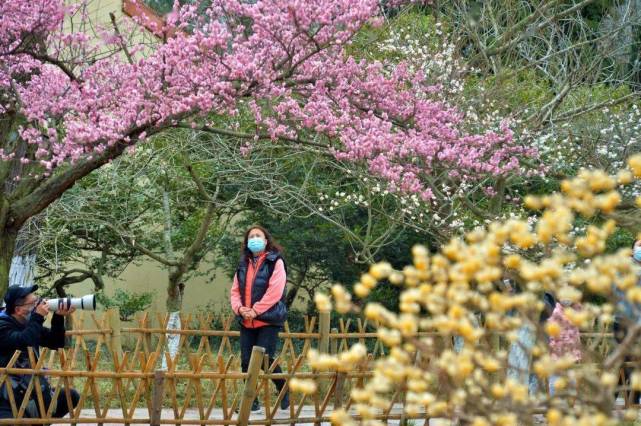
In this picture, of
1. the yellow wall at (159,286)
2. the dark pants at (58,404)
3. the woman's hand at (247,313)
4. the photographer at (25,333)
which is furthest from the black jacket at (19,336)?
the yellow wall at (159,286)

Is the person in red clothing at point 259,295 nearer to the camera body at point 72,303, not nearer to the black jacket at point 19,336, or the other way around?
the camera body at point 72,303

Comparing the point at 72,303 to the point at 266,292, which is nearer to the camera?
the point at 72,303

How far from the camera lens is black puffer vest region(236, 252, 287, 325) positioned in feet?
30.2

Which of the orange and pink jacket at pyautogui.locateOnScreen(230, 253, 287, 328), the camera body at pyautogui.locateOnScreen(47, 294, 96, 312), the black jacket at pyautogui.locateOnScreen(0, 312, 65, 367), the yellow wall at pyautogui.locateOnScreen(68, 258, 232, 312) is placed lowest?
the black jacket at pyautogui.locateOnScreen(0, 312, 65, 367)

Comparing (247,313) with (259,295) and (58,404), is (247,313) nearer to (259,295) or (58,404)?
(259,295)

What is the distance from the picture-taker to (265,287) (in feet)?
30.5

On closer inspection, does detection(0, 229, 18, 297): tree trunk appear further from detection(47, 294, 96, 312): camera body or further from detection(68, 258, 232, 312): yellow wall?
detection(68, 258, 232, 312): yellow wall

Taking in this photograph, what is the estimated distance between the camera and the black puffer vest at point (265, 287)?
30.2 ft

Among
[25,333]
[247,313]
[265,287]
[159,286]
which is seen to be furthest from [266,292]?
[159,286]

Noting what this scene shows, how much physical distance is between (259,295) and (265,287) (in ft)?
0.28

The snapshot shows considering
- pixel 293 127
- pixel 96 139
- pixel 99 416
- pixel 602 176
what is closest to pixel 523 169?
pixel 293 127

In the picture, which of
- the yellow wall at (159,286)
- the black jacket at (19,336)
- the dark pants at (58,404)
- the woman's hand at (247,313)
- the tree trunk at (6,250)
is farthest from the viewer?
the yellow wall at (159,286)

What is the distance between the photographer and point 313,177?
15.2 metres

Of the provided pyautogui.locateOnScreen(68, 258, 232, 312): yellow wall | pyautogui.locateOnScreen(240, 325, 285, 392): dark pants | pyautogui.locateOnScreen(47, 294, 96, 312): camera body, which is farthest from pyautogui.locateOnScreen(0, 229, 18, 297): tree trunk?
pyautogui.locateOnScreen(68, 258, 232, 312): yellow wall
